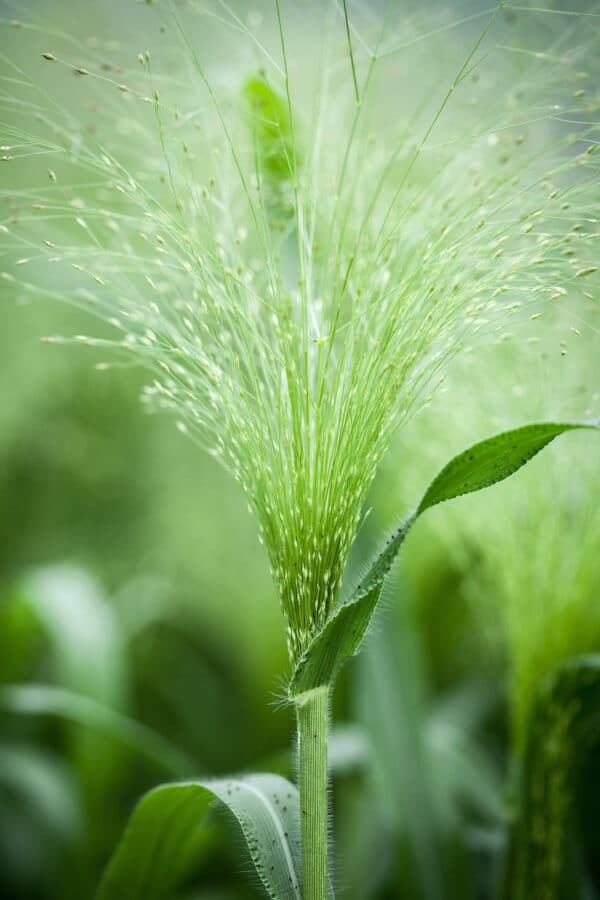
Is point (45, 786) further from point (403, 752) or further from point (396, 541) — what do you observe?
point (396, 541)

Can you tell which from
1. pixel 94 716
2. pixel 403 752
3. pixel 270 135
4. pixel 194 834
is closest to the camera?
pixel 194 834

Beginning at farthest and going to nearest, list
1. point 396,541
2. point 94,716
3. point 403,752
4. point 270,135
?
point 94,716 < point 403,752 < point 270,135 < point 396,541

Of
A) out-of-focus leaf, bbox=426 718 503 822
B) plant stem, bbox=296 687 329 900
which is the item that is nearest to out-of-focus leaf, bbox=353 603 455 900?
out-of-focus leaf, bbox=426 718 503 822

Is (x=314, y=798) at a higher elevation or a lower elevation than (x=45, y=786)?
higher

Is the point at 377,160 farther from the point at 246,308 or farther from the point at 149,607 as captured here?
the point at 149,607

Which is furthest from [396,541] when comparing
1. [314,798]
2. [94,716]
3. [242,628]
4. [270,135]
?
[242,628]

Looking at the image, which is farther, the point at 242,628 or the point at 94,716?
the point at 242,628

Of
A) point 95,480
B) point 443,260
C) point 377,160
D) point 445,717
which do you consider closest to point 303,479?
point 443,260
